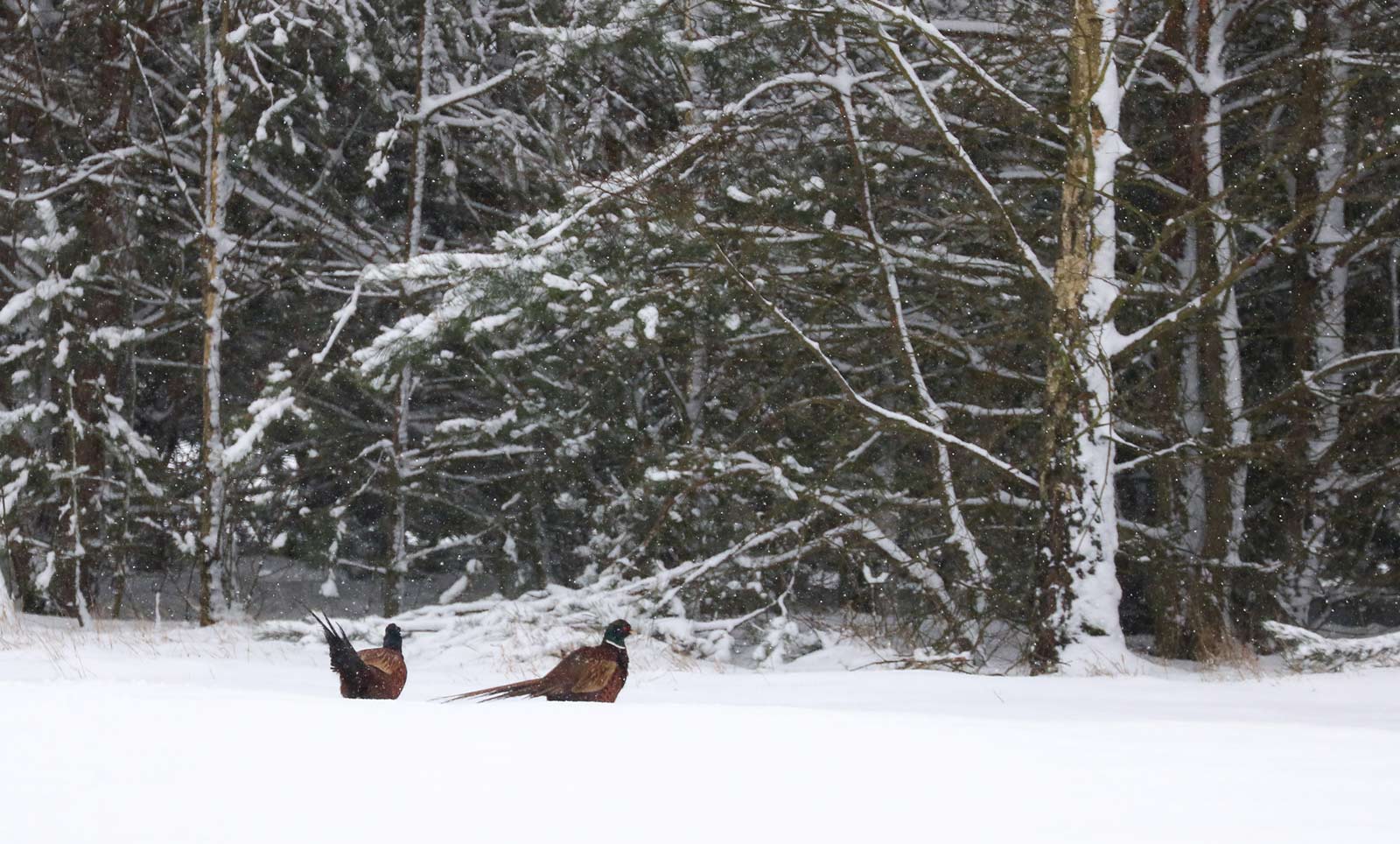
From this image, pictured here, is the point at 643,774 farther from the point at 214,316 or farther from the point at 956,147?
the point at 214,316

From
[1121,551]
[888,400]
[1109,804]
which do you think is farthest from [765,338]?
[1109,804]

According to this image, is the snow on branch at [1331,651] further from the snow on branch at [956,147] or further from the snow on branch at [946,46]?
the snow on branch at [946,46]

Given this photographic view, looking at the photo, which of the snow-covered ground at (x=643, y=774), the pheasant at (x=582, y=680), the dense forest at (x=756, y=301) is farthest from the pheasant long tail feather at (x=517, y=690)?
the dense forest at (x=756, y=301)

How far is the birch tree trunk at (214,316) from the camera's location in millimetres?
13609

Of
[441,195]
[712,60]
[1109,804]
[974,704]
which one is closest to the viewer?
[1109,804]

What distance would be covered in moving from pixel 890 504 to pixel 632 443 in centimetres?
453

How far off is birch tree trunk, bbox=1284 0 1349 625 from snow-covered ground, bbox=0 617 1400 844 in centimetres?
618

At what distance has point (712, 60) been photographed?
12.2 meters

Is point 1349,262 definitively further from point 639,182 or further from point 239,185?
point 239,185

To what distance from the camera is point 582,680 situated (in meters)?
5.27

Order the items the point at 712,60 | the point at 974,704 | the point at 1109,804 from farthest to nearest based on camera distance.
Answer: the point at 712,60 < the point at 974,704 < the point at 1109,804

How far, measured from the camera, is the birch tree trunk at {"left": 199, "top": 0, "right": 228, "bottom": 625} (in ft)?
44.7

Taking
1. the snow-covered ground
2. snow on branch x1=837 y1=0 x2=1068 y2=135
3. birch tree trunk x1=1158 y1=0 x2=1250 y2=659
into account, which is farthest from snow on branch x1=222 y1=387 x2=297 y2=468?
birch tree trunk x1=1158 y1=0 x2=1250 y2=659

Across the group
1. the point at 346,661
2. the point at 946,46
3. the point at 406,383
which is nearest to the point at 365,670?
the point at 346,661
